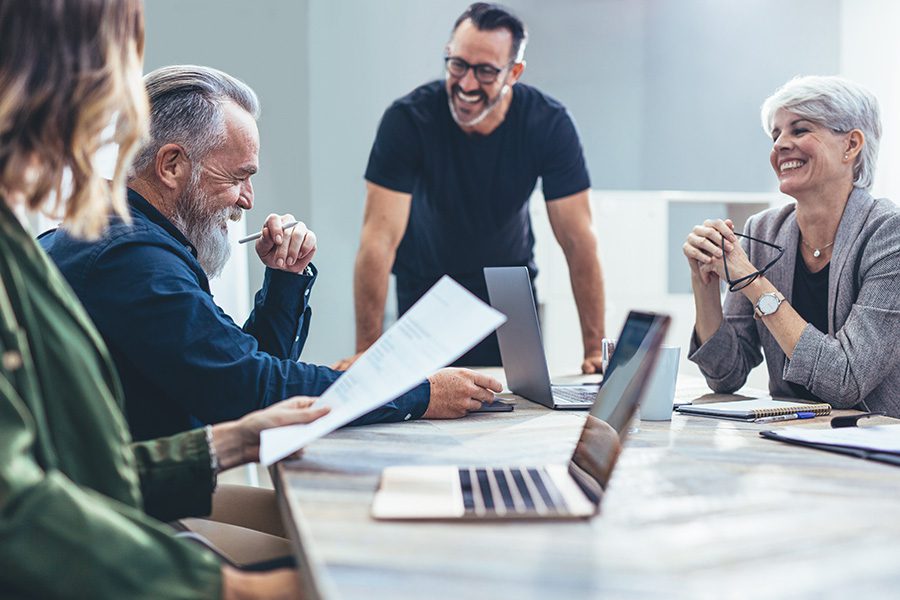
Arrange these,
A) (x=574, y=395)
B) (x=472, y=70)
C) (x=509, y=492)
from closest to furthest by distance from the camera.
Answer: (x=509, y=492), (x=574, y=395), (x=472, y=70)

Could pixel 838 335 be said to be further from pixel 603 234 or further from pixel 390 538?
pixel 603 234

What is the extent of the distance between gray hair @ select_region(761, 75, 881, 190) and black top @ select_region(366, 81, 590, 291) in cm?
95

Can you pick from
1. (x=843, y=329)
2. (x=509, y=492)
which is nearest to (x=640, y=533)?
(x=509, y=492)

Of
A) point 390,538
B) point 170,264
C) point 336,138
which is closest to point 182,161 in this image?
point 170,264

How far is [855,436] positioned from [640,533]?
2.00ft

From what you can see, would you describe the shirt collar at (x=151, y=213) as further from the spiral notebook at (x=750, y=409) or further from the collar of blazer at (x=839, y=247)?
the collar of blazer at (x=839, y=247)

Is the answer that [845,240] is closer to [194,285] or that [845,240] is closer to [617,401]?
[617,401]

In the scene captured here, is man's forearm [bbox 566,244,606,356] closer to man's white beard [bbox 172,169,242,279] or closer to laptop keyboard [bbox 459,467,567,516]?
man's white beard [bbox 172,169,242,279]

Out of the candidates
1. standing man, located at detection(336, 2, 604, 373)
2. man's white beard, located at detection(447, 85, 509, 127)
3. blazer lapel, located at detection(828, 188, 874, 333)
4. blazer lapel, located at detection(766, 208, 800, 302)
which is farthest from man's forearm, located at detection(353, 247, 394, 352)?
blazer lapel, located at detection(828, 188, 874, 333)

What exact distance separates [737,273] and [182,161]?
111 cm

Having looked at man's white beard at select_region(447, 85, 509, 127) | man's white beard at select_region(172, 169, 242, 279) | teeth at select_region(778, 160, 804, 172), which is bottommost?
man's white beard at select_region(172, 169, 242, 279)

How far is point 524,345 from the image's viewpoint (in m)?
1.69

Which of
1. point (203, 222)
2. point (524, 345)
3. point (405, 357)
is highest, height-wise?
point (203, 222)

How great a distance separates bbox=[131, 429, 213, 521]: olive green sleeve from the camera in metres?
1.06
